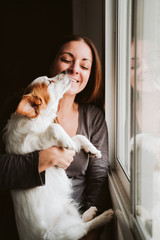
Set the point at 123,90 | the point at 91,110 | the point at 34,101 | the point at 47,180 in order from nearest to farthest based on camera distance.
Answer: the point at 34,101, the point at 47,180, the point at 123,90, the point at 91,110

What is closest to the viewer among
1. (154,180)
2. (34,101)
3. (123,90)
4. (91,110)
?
(154,180)

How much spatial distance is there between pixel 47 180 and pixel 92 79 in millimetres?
697

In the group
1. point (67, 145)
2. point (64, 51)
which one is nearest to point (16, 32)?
point (64, 51)

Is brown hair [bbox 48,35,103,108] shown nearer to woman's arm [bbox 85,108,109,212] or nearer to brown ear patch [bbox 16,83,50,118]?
woman's arm [bbox 85,108,109,212]

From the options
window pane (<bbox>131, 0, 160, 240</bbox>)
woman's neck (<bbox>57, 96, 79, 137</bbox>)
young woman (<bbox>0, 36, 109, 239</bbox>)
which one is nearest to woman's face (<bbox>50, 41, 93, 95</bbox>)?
young woman (<bbox>0, 36, 109, 239</bbox>)

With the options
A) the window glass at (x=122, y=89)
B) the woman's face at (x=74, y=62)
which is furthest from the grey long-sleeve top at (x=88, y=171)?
the woman's face at (x=74, y=62)

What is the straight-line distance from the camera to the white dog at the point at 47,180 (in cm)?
109

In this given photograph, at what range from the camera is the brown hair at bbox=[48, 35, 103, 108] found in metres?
1.33

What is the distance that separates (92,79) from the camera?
1415 mm

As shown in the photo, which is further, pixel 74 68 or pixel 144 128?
pixel 74 68

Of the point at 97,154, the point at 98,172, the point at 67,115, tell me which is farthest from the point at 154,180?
the point at 67,115

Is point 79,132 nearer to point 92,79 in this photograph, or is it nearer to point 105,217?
point 92,79

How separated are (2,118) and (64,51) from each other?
1.81ft

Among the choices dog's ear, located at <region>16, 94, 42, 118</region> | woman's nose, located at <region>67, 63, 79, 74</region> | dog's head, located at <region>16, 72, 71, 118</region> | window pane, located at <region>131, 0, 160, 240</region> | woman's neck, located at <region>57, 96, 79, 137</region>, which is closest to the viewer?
window pane, located at <region>131, 0, 160, 240</region>
